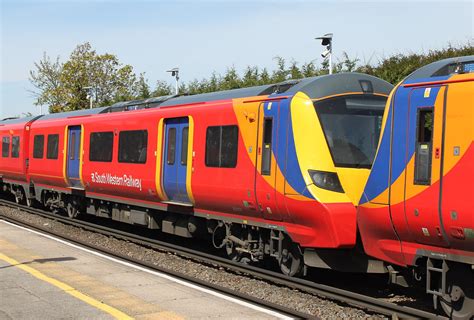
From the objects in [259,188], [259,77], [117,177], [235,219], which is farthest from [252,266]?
[259,77]

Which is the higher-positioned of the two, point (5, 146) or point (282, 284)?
point (5, 146)

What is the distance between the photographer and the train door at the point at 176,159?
11.8 m

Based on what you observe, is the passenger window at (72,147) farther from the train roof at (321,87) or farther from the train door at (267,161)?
the train door at (267,161)

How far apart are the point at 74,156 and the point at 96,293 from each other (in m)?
9.77

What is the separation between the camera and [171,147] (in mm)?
12320

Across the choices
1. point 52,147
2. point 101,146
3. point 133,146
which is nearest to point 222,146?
point 133,146

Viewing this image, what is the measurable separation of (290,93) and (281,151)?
0.92 m

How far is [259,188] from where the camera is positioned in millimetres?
9617

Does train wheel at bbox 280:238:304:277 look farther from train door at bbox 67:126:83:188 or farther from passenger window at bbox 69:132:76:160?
passenger window at bbox 69:132:76:160

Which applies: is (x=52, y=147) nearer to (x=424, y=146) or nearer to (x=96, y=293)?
(x=96, y=293)

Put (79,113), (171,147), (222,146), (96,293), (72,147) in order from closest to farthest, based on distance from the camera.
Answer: (96,293), (222,146), (171,147), (72,147), (79,113)

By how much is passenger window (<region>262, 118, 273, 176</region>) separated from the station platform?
89.0 inches

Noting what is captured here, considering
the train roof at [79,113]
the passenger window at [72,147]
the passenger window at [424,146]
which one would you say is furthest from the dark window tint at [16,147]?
the passenger window at [424,146]

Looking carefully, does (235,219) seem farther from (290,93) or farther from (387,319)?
(387,319)
